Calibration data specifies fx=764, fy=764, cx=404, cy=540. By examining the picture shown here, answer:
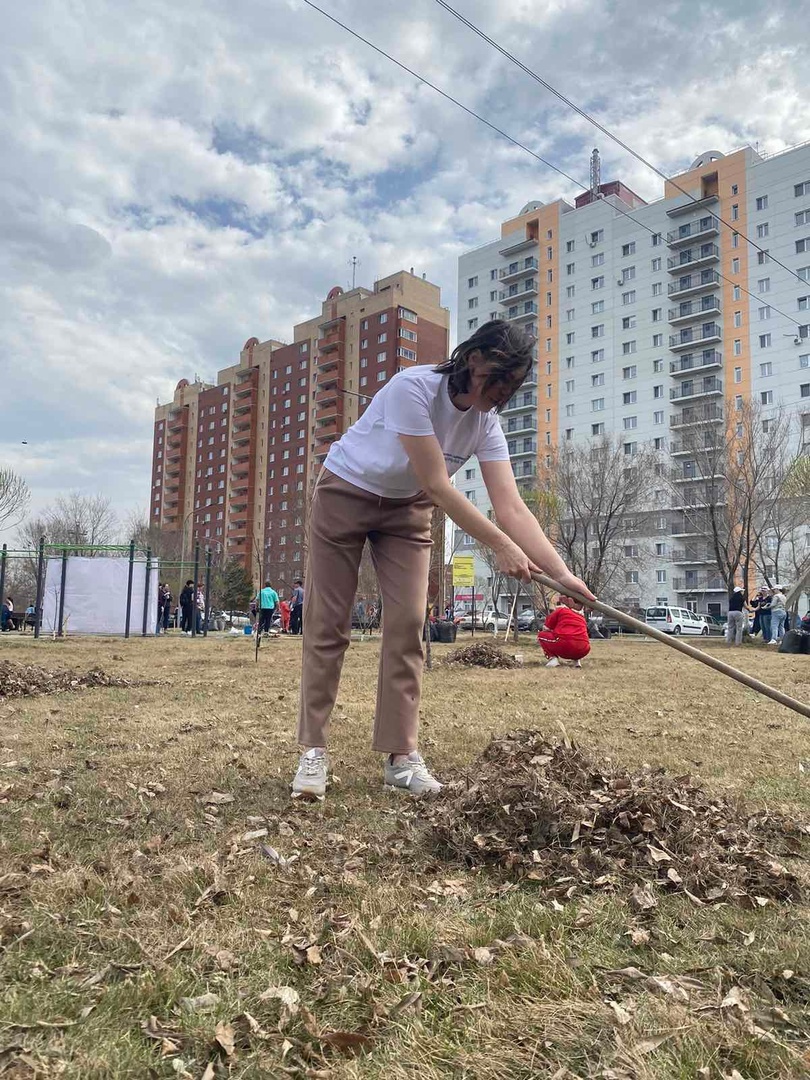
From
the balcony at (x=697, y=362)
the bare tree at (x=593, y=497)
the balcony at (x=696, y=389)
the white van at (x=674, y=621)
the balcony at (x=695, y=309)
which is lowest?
the white van at (x=674, y=621)

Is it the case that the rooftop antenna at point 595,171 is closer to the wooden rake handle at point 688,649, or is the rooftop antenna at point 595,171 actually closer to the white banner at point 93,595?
the white banner at point 93,595

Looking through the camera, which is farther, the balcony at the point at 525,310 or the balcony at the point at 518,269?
the balcony at the point at 518,269

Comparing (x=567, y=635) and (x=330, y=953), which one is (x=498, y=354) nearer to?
(x=330, y=953)

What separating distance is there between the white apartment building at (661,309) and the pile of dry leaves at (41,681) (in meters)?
39.9

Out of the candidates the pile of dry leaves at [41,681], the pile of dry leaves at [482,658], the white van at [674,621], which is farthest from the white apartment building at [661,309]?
the pile of dry leaves at [41,681]

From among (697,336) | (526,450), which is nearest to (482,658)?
(697,336)

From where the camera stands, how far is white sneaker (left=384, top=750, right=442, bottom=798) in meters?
3.05

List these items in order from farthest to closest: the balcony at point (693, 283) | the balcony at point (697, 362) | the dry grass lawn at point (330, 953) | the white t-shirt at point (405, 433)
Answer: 1. the balcony at point (693, 283)
2. the balcony at point (697, 362)
3. the white t-shirt at point (405, 433)
4. the dry grass lawn at point (330, 953)

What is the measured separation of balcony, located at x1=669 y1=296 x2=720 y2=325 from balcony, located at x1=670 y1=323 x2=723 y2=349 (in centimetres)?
80

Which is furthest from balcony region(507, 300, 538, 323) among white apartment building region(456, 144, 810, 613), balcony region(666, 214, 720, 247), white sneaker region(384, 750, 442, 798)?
white sneaker region(384, 750, 442, 798)

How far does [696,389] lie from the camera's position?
56.4 meters

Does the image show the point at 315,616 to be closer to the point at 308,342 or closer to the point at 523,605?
the point at 523,605

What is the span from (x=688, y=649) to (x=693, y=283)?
201 feet

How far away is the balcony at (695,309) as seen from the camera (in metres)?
55.9
